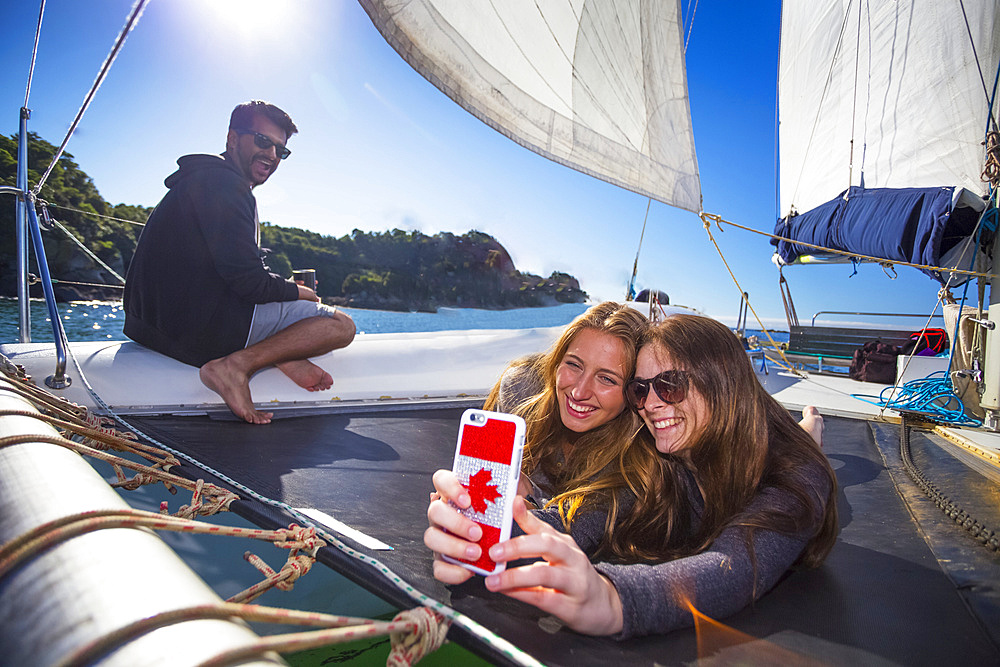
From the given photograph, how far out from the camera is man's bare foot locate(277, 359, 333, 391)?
2660 mm

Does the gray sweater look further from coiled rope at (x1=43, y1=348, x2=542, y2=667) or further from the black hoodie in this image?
the black hoodie

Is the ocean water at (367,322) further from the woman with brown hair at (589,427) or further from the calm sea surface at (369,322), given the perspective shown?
the woman with brown hair at (589,427)

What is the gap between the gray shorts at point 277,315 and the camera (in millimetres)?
2434

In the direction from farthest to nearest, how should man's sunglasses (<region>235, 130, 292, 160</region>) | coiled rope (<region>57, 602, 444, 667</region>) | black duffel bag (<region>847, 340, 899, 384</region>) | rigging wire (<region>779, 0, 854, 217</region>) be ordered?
rigging wire (<region>779, 0, 854, 217</region>)
black duffel bag (<region>847, 340, 899, 384</region>)
man's sunglasses (<region>235, 130, 292, 160</region>)
coiled rope (<region>57, 602, 444, 667</region>)

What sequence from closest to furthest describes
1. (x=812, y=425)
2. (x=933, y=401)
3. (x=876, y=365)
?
1. (x=812, y=425)
2. (x=933, y=401)
3. (x=876, y=365)

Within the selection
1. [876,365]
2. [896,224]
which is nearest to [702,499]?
[896,224]

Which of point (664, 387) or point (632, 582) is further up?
point (664, 387)

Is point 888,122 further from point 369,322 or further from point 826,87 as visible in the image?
point 369,322

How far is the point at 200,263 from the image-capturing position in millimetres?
2262

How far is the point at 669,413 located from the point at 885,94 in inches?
220

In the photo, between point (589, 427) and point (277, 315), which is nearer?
point (589, 427)

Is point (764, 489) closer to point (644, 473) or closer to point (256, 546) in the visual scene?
point (644, 473)

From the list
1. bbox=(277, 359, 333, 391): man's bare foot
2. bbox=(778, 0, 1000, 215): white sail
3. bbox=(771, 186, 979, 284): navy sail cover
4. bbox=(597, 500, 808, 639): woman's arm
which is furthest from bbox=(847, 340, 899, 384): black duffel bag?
bbox=(277, 359, 333, 391): man's bare foot

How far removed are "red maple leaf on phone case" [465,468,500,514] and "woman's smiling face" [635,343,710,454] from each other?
50 centimetres
